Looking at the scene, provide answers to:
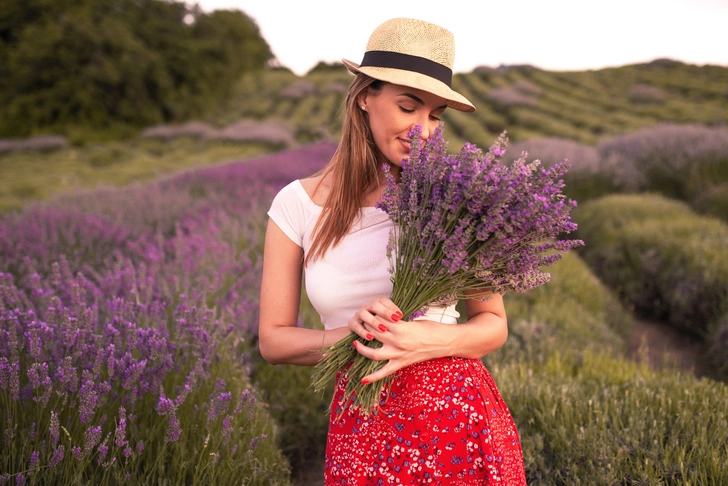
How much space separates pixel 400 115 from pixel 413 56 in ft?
0.58

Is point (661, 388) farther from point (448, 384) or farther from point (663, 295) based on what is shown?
point (663, 295)

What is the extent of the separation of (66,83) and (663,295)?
20702mm

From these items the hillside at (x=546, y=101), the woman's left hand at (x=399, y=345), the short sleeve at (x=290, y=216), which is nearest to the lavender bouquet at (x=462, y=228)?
the woman's left hand at (x=399, y=345)

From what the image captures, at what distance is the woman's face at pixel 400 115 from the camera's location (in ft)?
5.15

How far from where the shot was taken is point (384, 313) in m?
1.23

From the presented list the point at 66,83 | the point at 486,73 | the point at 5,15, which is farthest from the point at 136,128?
the point at 486,73

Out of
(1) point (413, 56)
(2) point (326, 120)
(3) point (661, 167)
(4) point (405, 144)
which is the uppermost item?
(2) point (326, 120)

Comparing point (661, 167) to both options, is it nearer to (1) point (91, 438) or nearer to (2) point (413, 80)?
(2) point (413, 80)

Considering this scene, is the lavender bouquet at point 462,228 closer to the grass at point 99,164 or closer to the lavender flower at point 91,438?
the lavender flower at point 91,438

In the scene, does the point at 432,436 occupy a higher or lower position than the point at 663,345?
higher

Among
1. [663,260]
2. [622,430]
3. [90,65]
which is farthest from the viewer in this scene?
[90,65]

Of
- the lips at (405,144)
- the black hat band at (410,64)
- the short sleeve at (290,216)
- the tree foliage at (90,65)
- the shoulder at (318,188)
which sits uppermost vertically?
the tree foliage at (90,65)

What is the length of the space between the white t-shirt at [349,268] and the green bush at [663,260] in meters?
4.17

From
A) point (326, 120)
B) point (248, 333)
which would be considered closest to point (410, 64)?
point (248, 333)
